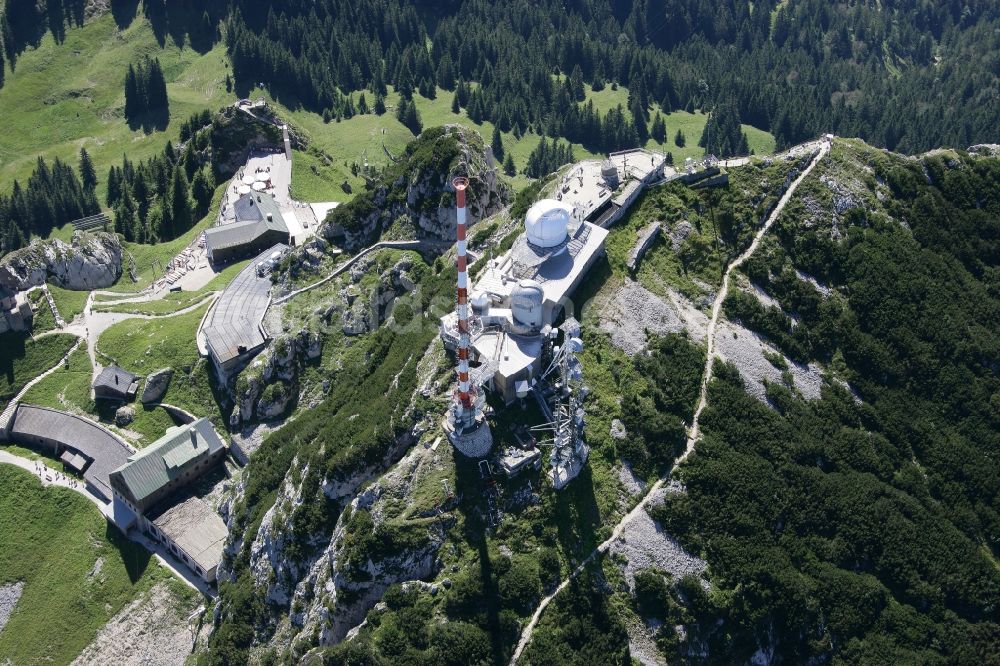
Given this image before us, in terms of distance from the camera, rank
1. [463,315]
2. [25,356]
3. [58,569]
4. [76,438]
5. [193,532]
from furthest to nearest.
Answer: [25,356]
[76,438]
[193,532]
[58,569]
[463,315]

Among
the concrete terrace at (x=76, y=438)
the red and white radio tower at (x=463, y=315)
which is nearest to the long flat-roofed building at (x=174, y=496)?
the concrete terrace at (x=76, y=438)

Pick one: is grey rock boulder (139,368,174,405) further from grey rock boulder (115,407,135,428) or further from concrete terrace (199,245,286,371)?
concrete terrace (199,245,286,371)

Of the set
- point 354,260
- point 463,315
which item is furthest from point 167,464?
point 463,315

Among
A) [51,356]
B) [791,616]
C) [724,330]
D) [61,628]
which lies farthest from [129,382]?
[791,616]

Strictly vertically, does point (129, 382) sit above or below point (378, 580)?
below

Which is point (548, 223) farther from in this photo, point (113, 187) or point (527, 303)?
point (113, 187)

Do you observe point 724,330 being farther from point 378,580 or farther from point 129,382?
point 129,382
